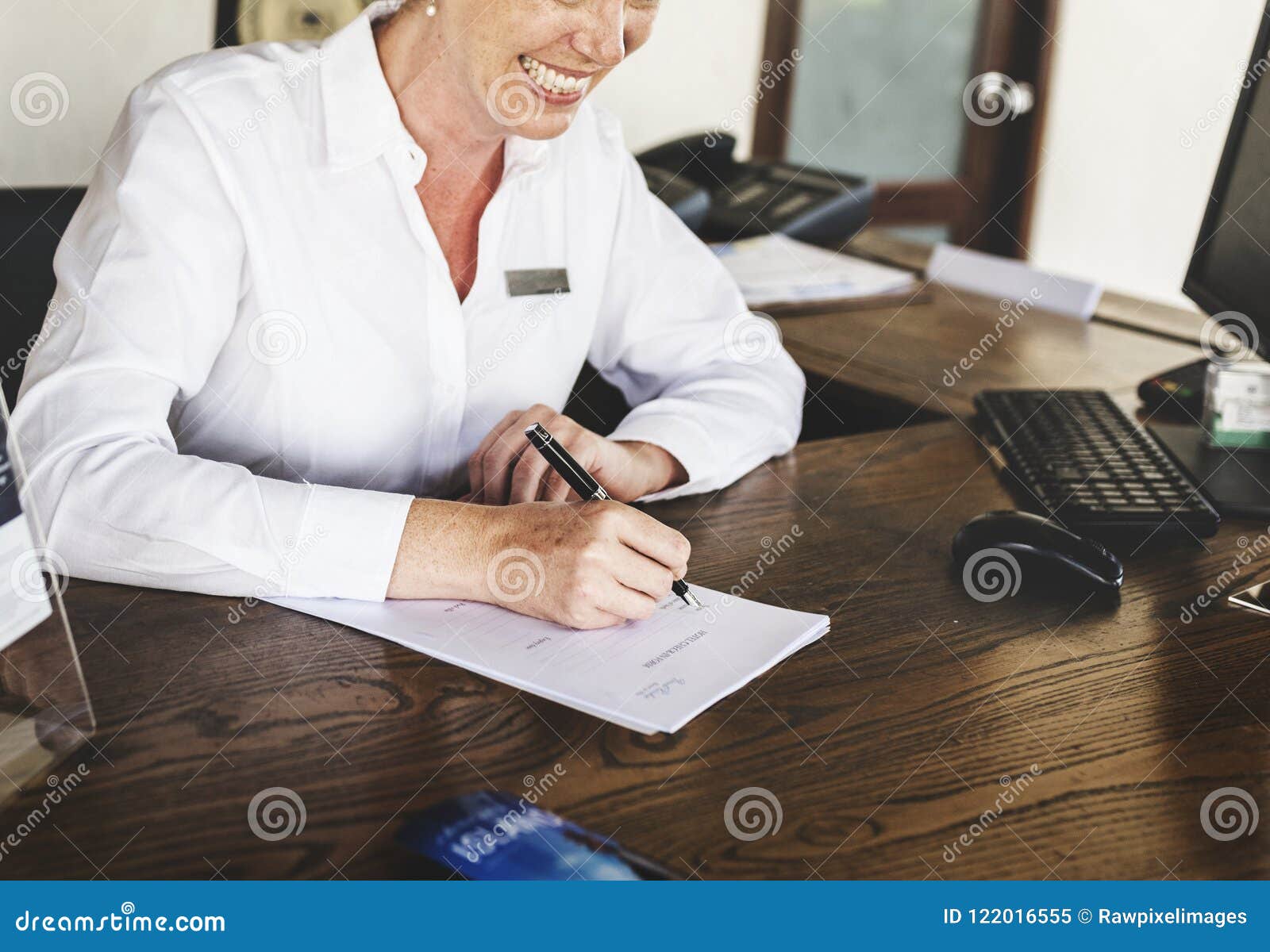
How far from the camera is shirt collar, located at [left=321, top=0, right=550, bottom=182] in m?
1.33

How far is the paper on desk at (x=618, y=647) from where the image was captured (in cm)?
90

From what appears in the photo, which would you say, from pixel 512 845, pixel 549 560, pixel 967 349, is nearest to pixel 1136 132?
pixel 967 349

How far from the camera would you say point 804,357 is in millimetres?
1846

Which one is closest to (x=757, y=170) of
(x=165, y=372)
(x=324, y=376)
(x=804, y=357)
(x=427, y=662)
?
(x=804, y=357)

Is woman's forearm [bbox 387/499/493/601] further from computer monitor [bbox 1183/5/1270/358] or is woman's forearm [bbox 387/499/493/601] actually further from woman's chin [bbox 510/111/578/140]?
computer monitor [bbox 1183/5/1270/358]

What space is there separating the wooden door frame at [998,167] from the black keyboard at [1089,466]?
8.94 ft

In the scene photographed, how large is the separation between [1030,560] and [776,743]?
405 mm

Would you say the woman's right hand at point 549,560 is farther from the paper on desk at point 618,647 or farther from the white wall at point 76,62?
the white wall at point 76,62

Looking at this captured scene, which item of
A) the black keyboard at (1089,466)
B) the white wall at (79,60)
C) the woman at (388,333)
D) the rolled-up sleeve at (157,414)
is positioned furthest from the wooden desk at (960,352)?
the white wall at (79,60)

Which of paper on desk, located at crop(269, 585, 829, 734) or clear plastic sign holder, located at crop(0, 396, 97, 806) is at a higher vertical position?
clear plastic sign holder, located at crop(0, 396, 97, 806)

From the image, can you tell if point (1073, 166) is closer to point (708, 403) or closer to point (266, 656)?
point (708, 403)

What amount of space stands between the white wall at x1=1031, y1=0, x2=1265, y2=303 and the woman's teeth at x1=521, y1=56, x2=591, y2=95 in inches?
131

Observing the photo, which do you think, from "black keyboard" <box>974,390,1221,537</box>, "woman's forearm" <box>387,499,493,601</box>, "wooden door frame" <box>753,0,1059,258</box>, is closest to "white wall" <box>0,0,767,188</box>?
"woman's forearm" <box>387,499,493,601</box>
